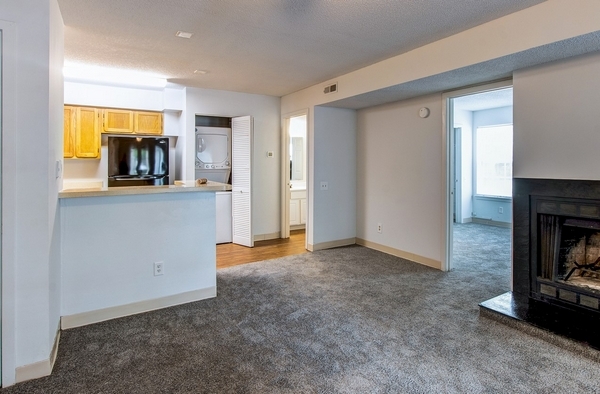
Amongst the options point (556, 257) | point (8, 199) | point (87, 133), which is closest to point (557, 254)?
point (556, 257)

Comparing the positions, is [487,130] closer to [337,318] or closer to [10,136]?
[337,318]

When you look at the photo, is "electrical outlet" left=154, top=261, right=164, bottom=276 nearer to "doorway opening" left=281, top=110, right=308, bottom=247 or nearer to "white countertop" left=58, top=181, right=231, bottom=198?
"white countertop" left=58, top=181, right=231, bottom=198

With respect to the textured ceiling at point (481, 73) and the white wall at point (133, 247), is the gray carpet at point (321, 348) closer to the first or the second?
the white wall at point (133, 247)

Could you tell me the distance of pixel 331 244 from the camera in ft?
17.4

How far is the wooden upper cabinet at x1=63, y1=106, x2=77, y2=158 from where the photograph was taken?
4.92 metres

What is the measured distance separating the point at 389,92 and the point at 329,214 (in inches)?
Result: 79.5

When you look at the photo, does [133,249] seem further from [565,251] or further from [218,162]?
[565,251]

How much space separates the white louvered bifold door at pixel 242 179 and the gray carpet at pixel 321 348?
1.90 meters

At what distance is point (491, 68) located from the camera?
10.0 feet

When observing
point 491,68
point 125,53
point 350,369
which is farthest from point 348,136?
point 350,369

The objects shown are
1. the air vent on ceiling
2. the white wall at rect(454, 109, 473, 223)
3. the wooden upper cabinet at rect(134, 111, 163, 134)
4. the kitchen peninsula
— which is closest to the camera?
the kitchen peninsula

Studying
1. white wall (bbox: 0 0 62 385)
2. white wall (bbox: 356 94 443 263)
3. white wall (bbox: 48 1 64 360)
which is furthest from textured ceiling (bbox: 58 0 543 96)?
white wall (bbox: 356 94 443 263)

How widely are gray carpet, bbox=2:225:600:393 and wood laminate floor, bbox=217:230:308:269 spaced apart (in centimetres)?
99

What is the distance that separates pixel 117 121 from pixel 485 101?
256 inches
